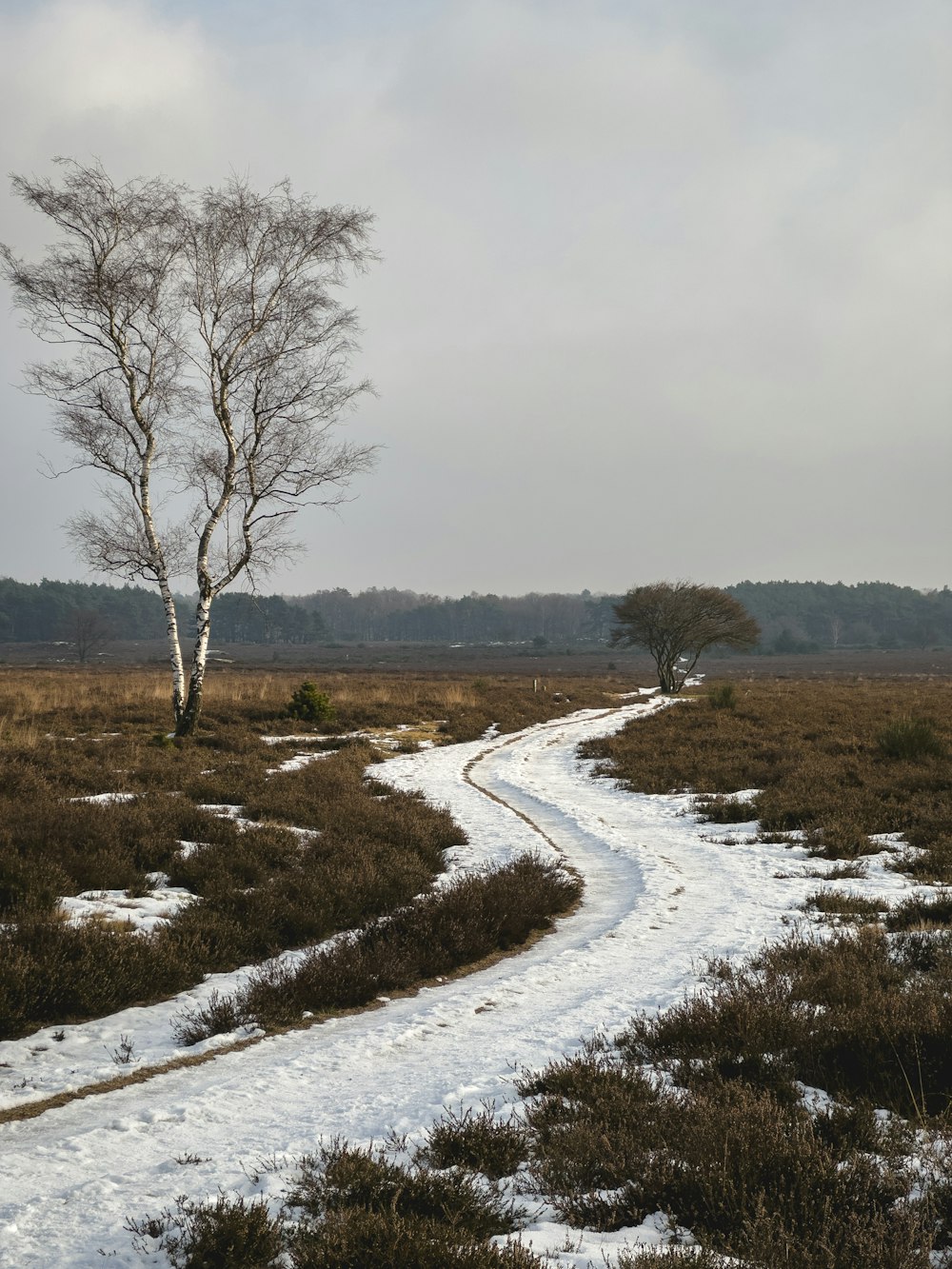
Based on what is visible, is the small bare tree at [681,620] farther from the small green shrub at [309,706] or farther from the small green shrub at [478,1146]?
the small green shrub at [478,1146]

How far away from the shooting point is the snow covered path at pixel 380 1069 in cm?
350

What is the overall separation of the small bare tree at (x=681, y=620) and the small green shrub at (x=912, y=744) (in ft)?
112

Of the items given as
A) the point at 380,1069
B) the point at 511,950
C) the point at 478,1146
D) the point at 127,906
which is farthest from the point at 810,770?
the point at 478,1146

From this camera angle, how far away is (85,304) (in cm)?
1922

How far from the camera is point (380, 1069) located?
4895 mm

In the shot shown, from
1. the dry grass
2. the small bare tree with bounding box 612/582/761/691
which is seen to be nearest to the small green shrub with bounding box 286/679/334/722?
the dry grass

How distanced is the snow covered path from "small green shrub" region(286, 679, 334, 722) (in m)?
16.5

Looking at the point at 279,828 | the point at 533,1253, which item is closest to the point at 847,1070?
the point at 533,1253

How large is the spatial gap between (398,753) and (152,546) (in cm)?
848

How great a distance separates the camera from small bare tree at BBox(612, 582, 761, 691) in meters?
52.6

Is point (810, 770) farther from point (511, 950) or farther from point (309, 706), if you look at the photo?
point (309, 706)

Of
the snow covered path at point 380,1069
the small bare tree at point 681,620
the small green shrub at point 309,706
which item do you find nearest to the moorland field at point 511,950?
the snow covered path at point 380,1069

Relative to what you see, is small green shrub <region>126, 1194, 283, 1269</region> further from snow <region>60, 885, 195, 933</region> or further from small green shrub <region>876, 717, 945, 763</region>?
small green shrub <region>876, 717, 945, 763</region>

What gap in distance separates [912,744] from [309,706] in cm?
1786
